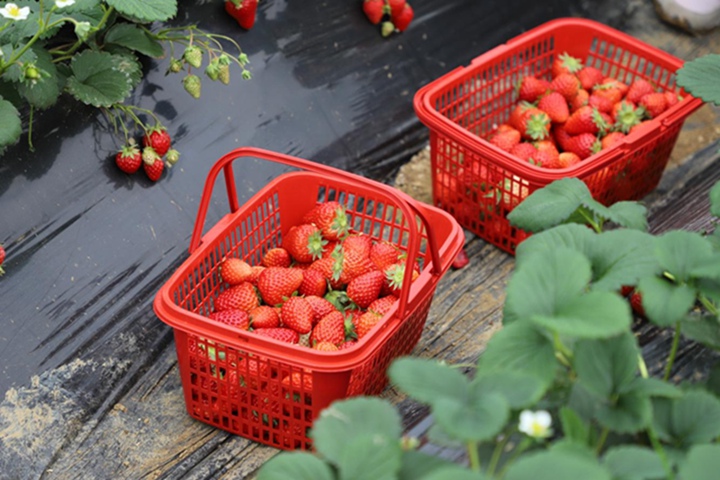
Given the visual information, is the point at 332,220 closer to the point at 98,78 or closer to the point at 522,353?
the point at 98,78

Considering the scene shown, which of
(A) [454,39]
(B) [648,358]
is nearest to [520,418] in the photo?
(B) [648,358]

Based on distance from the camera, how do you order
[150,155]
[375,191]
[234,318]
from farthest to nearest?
[150,155]
[234,318]
[375,191]

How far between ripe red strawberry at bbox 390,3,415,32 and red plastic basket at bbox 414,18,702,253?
0.27 metres

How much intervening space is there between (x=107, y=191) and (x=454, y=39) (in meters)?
1.18

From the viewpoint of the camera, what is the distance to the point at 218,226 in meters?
1.93

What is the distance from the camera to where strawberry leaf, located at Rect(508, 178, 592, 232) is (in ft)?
4.67

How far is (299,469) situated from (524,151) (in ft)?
5.27

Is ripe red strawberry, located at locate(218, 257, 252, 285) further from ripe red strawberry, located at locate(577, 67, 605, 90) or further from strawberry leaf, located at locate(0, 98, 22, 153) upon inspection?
ripe red strawberry, located at locate(577, 67, 605, 90)

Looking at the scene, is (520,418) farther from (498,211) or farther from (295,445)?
(498,211)

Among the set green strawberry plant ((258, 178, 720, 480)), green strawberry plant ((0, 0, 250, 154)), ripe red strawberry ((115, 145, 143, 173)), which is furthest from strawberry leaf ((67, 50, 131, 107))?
green strawberry plant ((258, 178, 720, 480))

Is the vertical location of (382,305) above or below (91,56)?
A: below

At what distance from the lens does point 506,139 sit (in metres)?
2.39

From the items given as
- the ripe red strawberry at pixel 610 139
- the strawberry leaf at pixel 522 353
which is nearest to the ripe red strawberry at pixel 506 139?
the ripe red strawberry at pixel 610 139

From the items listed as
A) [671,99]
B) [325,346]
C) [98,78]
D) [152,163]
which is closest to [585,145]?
[671,99]
